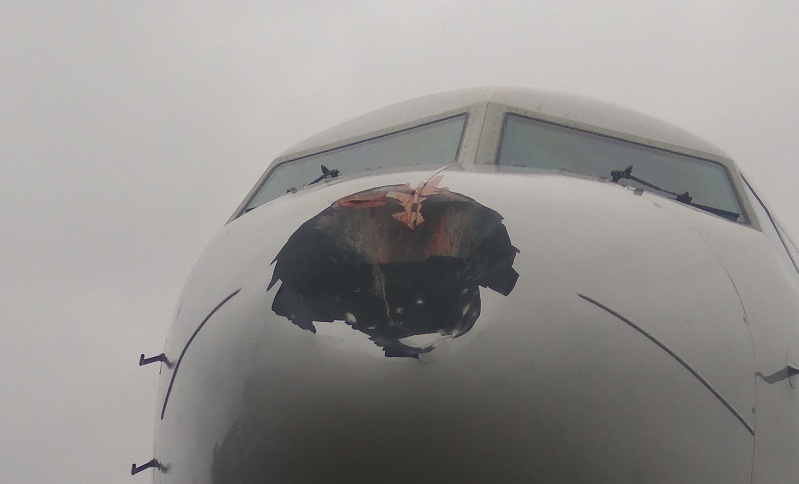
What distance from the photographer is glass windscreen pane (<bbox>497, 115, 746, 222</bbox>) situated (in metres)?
4.95

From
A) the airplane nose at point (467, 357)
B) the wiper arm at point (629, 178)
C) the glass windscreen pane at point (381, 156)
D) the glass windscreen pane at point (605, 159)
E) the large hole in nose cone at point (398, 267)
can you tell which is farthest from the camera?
the glass windscreen pane at point (381, 156)

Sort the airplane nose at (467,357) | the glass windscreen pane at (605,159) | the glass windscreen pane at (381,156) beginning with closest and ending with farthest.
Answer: the airplane nose at (467,357) < the glass windscreen pane at (605,159) < the glass windscreen pane at (381,156)

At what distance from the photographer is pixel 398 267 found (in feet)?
8.54

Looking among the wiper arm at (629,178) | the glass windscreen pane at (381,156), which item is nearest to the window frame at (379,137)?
the glass windscreen pane at (381,156)

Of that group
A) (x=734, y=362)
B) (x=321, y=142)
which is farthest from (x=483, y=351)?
(x=321, y=142)

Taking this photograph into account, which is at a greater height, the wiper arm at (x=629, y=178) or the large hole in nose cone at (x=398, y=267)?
the large hole in nose cone at (x=398, y=267)

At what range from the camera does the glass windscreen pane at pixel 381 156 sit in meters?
5.05

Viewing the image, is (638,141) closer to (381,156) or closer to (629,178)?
(629,178)

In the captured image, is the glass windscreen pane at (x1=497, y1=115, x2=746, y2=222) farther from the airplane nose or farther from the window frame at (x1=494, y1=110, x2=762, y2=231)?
the airplane nose

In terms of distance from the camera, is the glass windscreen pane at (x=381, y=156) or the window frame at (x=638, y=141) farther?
the window frame at (x=638, y=141)

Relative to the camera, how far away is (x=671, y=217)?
A: 3576 millimetres

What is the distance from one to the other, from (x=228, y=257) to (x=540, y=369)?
4.97 feet

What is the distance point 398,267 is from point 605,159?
2.88 m

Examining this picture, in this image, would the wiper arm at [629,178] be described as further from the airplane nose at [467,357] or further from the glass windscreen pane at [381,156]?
the airplane nose at [467,357]
